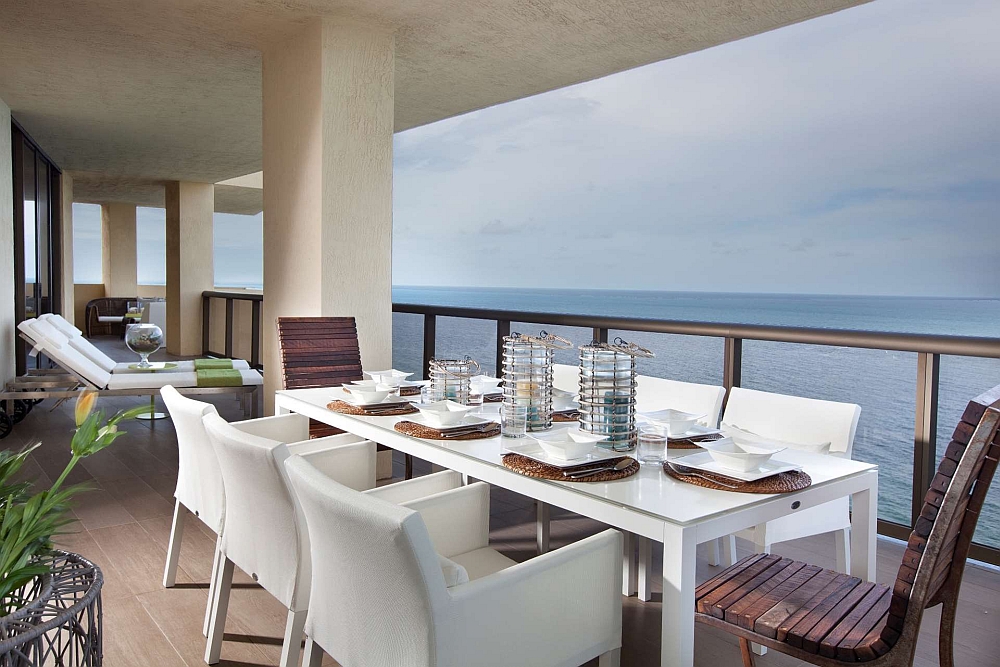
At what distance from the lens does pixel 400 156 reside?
101 feet

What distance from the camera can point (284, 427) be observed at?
298cm

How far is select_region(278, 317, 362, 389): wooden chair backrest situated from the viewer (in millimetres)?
3518

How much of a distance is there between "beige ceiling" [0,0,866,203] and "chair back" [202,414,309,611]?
117 inches

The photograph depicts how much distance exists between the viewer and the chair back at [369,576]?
1251mm

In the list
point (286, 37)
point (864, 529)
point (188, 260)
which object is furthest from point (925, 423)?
point (188, 260)

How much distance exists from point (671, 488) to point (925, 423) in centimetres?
189

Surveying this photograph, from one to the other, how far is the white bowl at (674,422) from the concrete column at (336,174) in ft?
8.42

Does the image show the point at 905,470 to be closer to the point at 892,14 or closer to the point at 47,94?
the point at 47,94

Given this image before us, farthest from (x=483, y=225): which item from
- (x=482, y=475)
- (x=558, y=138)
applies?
(x=482, y=475)

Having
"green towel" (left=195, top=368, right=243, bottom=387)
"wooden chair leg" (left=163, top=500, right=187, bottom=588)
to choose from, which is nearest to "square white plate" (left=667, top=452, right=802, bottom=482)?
"wooden chair leg" (left=163, top=500, right=187, bottom=588)

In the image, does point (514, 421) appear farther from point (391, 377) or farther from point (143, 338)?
point (143, 338)

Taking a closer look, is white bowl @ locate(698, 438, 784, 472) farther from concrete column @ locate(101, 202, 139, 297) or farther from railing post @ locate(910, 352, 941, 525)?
concrete column @ locate(101, 202, 139, 297)

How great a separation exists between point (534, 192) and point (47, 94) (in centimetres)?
2878

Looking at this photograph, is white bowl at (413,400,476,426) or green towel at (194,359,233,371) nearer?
white bowl at (413,400,476,426)
